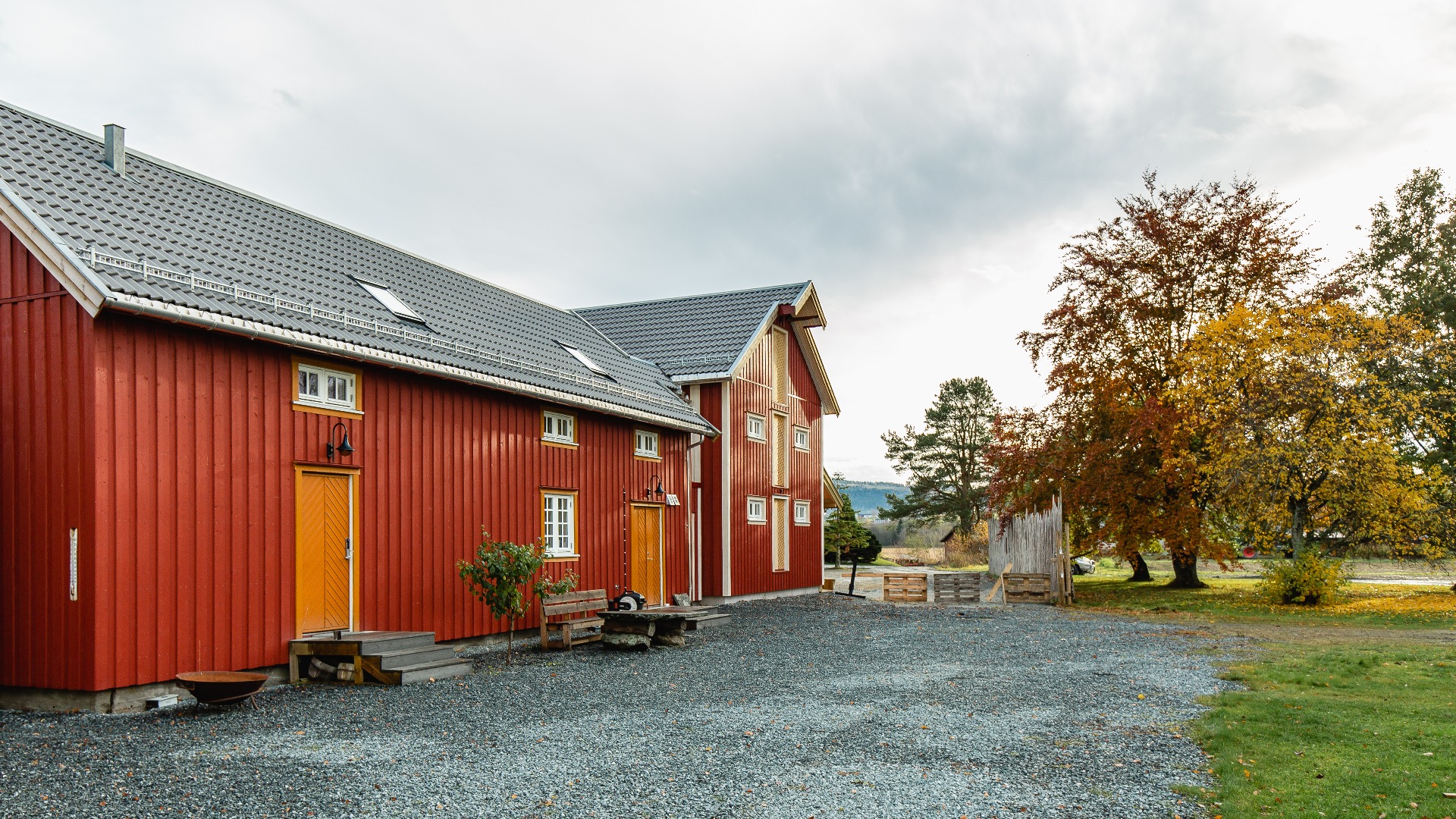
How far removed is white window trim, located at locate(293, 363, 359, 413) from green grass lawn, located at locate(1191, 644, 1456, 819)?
9.35 metres

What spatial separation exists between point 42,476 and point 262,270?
351 cm

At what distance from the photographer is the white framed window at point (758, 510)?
73.8 ft

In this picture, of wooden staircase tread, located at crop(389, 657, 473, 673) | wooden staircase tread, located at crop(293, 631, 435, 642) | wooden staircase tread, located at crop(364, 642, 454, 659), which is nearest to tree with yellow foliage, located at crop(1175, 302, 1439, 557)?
wooden staircase tread, located at crop(389, 657, 473, 673)

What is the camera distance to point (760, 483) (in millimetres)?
22984

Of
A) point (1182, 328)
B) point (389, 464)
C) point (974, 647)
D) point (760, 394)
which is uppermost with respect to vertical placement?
point (1182, 328)

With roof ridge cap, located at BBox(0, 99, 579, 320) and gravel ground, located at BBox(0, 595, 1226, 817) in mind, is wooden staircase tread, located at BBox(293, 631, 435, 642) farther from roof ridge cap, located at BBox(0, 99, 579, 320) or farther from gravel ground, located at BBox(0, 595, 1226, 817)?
roof ridge cap, located at BBox(0, 99, 579, 320)

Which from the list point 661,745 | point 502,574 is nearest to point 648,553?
point 502,574

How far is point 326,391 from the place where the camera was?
11203 millimetres

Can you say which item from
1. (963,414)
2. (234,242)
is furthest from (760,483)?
(963,414)

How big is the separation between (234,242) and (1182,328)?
21.8 metres

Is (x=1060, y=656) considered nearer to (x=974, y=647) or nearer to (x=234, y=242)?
(x=974, y=647)

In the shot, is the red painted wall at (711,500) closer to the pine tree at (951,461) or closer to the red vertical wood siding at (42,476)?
the red vertical wood siding at (42,476)

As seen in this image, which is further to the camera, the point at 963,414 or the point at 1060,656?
the point at 963,414

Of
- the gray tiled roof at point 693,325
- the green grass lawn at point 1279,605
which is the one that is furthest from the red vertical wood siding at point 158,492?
the green grass lawn at point 1279,605
